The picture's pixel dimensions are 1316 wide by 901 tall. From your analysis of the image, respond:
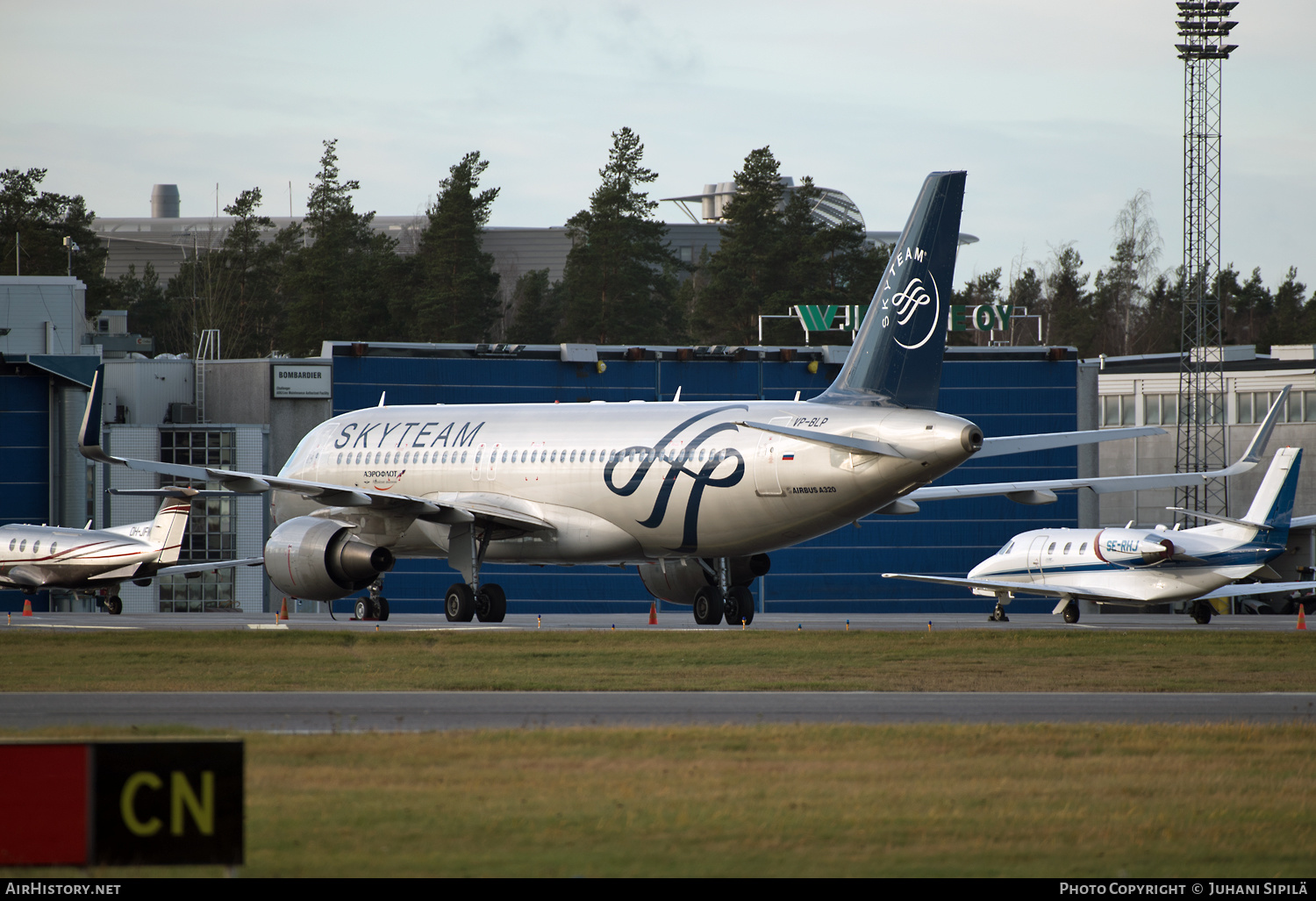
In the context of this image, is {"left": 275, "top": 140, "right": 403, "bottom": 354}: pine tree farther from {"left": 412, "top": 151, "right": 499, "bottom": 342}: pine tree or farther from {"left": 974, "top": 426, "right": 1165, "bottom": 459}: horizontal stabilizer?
{"left": 974, "top": 426, "right": 1165, "bottom": 459}: horizontal stabilizer

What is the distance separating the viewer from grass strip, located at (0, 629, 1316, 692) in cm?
1970

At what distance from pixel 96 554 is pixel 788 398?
27648 mm

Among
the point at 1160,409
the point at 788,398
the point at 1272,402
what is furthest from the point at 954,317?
the point at 1272,402

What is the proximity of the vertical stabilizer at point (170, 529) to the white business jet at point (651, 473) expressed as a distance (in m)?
6.97

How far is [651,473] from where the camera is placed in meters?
30.6

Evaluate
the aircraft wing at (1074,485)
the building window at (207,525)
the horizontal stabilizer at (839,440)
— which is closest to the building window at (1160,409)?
the aircraft wing at (1074,485)

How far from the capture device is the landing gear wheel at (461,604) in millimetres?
32312

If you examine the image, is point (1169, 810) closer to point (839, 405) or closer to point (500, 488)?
point (839, 405)

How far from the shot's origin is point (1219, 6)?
60.3 metres

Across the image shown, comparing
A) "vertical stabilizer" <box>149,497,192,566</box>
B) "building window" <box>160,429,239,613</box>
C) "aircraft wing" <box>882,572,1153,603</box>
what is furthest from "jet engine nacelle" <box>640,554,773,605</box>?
"building window" <box>160,429,239,613</box>

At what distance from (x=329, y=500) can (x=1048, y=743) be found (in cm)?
2096

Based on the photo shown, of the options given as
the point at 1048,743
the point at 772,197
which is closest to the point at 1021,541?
the point at 1048,743

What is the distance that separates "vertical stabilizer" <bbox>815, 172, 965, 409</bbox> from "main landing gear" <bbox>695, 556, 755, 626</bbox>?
21.5ft

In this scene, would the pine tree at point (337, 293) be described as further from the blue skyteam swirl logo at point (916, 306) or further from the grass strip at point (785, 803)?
the grass strip at point (785, 803)
